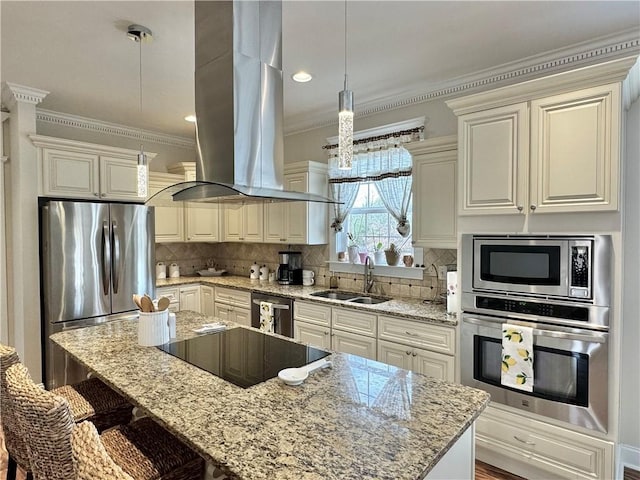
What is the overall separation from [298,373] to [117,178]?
10.6 feet

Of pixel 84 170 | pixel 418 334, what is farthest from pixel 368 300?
pixel 84 170

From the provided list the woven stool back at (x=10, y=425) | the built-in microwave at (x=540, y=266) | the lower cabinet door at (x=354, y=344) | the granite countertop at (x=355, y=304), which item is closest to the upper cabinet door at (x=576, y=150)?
the built-in microwave at (x=540, y=266)

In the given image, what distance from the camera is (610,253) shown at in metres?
2.03

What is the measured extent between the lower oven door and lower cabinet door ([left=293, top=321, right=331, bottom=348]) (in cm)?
128

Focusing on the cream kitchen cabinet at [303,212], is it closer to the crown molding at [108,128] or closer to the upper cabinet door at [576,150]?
the crown molding at [108,128]

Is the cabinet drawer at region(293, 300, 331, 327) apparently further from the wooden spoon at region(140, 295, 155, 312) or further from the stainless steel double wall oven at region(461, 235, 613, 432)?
the wooden spoon at region(140, 295, 155, 312)

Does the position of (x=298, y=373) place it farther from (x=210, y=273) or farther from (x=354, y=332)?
(x=210, y=273)

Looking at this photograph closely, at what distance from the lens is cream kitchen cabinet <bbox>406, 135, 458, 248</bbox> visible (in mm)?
2924

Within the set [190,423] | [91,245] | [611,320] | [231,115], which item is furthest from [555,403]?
[91,245]

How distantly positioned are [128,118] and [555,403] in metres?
4.67

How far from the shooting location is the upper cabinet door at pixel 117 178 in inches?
149

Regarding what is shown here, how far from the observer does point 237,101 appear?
1.79 m

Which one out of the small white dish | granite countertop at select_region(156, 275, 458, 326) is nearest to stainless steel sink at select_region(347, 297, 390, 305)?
granite countertop at select_region(156, 275, 458, 326)

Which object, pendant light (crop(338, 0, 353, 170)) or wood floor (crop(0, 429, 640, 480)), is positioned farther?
wood floor (crop(0, 429, 640, 480))
